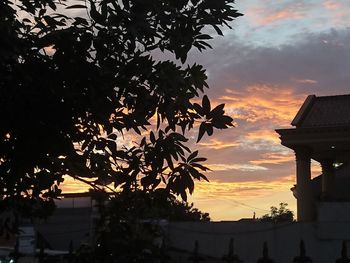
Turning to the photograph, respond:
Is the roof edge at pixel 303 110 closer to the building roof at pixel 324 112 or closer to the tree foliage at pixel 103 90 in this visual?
the building roof at pixel 324 112

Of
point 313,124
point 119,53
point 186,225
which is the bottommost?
point 186,225

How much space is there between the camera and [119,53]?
4.41 metres

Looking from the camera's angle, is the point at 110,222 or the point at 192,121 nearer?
the point at 192,121

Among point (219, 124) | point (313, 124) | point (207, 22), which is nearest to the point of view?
point (219, 124)

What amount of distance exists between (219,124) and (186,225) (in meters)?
17.4

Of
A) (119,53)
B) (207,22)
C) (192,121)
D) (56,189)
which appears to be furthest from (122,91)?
(56,189)

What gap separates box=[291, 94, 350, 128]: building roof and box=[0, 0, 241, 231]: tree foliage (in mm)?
19254

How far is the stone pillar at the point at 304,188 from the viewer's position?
24203 mm

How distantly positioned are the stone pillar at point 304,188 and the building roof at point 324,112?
1.34 m

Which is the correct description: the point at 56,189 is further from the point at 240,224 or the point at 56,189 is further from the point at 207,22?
the point at 240,224

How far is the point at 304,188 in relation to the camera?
24.6m

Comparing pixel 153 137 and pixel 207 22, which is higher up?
pixel 207 22

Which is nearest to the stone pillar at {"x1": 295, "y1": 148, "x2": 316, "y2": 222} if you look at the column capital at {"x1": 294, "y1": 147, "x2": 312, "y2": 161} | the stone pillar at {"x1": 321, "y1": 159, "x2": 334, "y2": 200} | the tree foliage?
the column capital at {"x1": 294, "y1": 147, "x2": 312, "y2": 161}

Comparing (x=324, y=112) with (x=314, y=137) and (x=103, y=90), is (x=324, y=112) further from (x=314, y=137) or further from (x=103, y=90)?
(x=103, y=90)
